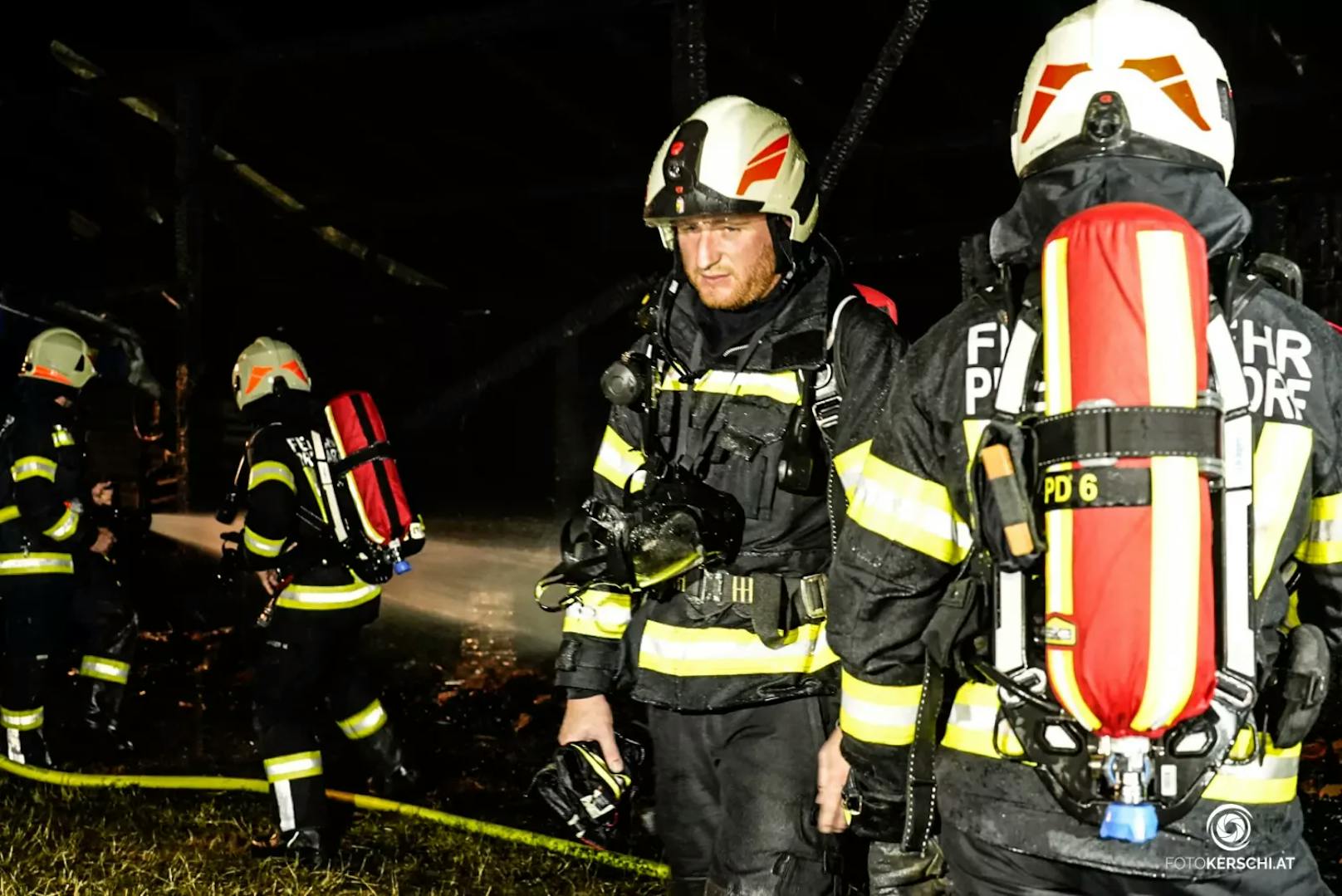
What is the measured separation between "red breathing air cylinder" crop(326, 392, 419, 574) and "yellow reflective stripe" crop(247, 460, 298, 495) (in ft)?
0.72

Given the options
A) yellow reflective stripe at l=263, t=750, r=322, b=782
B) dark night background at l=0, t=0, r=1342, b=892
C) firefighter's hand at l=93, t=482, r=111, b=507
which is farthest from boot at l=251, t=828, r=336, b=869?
firefighter's hand at l=93, t=482, r=111, b=507

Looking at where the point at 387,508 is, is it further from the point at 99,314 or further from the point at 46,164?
the point at 46,164

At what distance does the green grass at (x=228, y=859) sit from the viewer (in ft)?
14.5

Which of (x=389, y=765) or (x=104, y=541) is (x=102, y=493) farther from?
(x=389, y=765)

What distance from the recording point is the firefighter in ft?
8.57

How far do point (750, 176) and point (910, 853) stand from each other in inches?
60.7

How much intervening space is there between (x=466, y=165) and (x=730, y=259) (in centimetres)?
1107

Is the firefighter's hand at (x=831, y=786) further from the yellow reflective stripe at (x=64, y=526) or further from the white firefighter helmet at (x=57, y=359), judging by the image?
the white firefighter helmet at (x=57, y=359)

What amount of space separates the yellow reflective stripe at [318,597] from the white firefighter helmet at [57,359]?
218cm

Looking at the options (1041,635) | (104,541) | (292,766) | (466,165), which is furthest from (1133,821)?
(466,165)

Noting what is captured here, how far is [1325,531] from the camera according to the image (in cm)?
170

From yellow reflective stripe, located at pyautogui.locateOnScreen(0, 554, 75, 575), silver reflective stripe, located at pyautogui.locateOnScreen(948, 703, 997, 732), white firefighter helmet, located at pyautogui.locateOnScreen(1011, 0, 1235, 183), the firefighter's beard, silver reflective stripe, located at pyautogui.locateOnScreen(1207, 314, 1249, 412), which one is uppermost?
white firefighter helmet, located at pyautogui.locateOnScreen(1011, 0, 1235, 183)

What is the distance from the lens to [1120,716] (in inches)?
58.8

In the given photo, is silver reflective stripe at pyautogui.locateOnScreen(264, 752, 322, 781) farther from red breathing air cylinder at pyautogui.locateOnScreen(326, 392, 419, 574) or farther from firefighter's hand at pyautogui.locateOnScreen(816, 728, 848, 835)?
firefighter's hand at pyautogui.locateOnScreen(816, 728, 848, 835)
